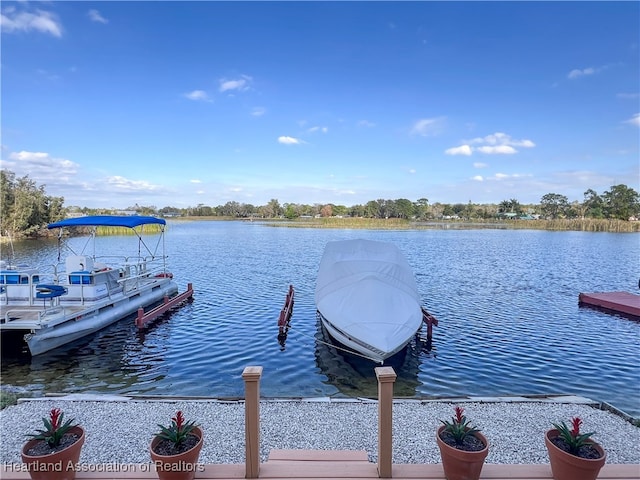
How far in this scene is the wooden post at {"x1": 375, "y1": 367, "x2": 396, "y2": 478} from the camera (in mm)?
3867

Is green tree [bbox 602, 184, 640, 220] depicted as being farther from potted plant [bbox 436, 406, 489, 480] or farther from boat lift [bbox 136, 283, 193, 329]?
potted plant [bbox 436, 406, 489, 480]

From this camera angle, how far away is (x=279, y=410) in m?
7.09

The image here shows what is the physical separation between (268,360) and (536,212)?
526 ft

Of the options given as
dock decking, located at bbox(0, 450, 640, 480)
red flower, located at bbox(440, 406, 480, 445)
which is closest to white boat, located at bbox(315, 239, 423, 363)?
dock decking, located at bbox(0, 450, 640, 480)

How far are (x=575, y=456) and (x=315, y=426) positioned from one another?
4.00 meters

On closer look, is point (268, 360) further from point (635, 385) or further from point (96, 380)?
point (635, 385)

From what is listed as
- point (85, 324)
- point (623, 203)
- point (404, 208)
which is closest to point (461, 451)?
point (85, 324)

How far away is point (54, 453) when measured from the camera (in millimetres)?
3568

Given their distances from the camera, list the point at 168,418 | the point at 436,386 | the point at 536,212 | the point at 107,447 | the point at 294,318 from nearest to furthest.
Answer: the point at 107,447, the point at 168,418, the point at 436,386, the point at 294,318, the point at 536,212

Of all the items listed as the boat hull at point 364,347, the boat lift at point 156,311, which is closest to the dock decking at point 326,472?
the boat hull at point 364,347

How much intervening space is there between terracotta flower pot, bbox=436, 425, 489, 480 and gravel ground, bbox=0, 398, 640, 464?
1.68m

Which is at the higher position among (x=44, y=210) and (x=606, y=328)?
(x=44, y=210)

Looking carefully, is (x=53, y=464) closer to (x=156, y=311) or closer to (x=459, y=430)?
(x=459, y=430)

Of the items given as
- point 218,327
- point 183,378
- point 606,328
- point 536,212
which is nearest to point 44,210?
point 218,327
